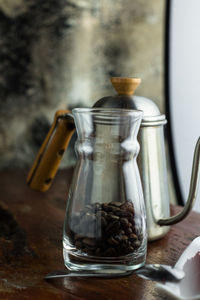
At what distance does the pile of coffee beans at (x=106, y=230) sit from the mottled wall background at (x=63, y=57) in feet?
2.25

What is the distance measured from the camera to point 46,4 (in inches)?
41.0

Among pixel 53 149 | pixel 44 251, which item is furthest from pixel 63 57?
pixel 44 251

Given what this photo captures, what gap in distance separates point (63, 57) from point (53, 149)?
558 mm

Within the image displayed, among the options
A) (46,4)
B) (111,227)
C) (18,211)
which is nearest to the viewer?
(111,227)

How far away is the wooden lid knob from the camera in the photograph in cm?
51

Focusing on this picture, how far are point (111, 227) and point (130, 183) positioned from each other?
52 mm

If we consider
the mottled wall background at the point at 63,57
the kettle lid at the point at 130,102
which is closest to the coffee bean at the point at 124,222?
the kettle lid at the point at 130,102

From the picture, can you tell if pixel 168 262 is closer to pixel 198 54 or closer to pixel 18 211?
pixel 18 211

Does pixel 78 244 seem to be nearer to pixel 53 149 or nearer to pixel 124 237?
pixel 124 237

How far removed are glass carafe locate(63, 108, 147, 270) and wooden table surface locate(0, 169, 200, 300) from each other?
25mm

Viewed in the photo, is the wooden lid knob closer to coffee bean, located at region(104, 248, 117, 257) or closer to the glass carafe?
the glass carafe

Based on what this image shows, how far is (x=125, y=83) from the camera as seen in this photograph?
1.69ft

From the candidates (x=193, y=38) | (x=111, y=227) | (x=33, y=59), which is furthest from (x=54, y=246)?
(x=193, y=38)

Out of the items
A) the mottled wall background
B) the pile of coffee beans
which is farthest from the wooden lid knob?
the mottled wall background
